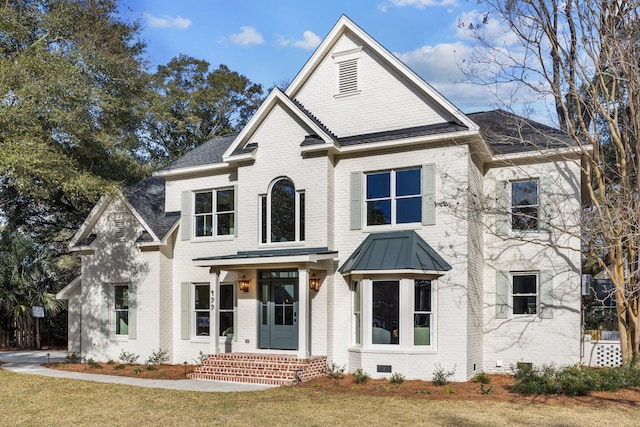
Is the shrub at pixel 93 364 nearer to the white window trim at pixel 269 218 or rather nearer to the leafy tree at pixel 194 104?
the white window trim at pixel 269 218

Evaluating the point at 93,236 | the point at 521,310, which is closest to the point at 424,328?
the point at 521,310

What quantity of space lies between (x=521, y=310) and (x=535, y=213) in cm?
284

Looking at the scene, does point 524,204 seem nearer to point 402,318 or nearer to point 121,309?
point 402,318

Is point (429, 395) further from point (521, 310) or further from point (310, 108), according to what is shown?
point (310, 108)

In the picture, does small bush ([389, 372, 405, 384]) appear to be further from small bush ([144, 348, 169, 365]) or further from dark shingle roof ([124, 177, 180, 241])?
dark shingle roof ([124, 177, 180, 241])

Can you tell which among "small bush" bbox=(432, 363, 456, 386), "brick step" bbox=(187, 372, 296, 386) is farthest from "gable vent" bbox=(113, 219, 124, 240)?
"small bush" bbox=(432, 363, 456, 386)

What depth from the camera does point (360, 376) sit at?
15.5 meters

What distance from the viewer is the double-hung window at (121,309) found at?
2027cm

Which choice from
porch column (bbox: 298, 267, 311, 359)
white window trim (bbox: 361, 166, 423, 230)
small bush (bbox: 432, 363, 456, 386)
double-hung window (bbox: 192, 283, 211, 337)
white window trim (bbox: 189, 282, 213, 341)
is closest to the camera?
small bush (bbox: 432, 363, 456, 386)

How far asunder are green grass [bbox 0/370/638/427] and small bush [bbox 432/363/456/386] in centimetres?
235

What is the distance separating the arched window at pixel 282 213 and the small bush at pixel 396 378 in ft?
15.2

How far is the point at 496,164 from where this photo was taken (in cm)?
1788

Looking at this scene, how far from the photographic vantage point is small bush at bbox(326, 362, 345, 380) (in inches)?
635

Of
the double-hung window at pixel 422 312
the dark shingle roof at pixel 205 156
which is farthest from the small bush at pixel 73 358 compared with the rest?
the double-hung window at pixel 422 312
